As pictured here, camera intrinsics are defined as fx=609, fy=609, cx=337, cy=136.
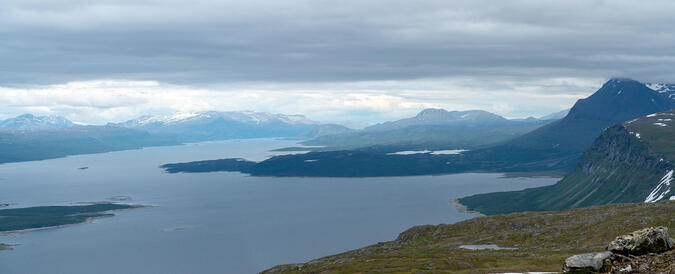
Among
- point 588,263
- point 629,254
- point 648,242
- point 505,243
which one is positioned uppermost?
point 648,242

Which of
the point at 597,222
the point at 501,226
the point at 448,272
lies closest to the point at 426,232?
the point at 501,226

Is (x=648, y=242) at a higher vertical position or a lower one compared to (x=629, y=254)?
higher

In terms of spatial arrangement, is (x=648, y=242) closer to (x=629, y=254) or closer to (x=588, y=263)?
(x=629, y=254)

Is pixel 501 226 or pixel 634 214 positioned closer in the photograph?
pixel 634 214

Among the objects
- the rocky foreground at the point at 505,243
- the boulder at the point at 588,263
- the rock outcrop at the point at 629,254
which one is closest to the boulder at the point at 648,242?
the rock outcrop at the point at 629,254

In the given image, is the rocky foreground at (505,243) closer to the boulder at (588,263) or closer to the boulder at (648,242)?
the boulder at (648,242)

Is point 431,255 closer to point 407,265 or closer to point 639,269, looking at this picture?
point 407,265

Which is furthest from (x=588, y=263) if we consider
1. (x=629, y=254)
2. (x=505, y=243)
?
(x=505, y=243)
